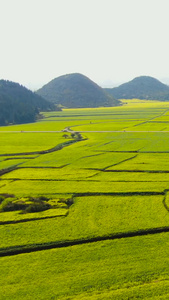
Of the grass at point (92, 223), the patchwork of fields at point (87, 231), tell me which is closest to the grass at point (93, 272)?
the patchwork of fields at point (87, 231)

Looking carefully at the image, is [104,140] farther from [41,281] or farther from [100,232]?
[41,281]

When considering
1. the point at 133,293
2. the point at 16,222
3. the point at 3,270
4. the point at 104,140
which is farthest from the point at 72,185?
the point at 104,140

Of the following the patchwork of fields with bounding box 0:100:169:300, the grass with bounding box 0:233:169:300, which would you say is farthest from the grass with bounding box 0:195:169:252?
the grass with bounding box 0:233:169:300

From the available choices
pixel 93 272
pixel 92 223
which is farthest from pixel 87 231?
pixel 93 272

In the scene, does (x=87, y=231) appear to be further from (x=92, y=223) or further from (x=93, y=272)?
(x=93, y=272)

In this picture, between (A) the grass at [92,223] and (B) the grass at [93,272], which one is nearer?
(B) the grass at [93,272]

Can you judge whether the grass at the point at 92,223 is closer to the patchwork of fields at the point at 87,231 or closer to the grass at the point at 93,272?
the patchwork of fields at the point at 87,231

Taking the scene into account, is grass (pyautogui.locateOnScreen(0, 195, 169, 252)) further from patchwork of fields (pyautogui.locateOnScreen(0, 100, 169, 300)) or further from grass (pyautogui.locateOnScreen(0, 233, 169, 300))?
grass (pyautogui.locateOnScreen(0, 233, 169, 300))

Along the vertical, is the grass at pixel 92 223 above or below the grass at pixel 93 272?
above
